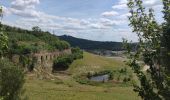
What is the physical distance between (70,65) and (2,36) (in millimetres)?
176085

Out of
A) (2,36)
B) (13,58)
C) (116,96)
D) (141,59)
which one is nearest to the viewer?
(2,36)

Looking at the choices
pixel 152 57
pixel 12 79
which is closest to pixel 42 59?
pixel 12 79

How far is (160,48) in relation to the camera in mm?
15703

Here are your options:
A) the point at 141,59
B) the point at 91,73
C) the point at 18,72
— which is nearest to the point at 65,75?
the point at 91,73

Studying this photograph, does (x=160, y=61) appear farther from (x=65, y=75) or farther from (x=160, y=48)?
(x=65, y=75)

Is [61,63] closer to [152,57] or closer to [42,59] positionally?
[42,59]

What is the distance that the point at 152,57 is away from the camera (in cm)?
1584

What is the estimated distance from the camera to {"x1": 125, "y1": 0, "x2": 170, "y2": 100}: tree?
15.4 m

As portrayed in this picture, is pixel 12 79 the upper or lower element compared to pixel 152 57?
lower

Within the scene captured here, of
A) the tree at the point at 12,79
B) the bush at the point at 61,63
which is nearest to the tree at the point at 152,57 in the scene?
the tree at the point at 12,79

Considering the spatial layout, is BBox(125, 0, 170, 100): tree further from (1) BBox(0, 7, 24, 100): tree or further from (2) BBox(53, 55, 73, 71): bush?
(2) BBox(53, 55, 73, 71): bush

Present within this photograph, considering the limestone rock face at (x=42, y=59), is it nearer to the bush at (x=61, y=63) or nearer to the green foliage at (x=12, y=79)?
the bush at (x=61, y=63)

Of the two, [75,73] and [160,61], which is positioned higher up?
[160,61]

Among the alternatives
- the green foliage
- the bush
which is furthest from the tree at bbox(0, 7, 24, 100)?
the bush
